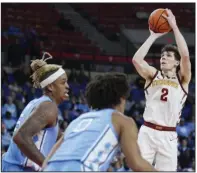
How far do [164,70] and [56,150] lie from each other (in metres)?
3.45

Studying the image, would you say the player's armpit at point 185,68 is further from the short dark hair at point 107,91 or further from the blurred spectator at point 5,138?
the blurred spectator at point 5,138

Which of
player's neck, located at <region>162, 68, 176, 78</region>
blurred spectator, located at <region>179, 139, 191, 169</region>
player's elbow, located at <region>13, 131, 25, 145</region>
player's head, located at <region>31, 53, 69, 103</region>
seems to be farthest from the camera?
blurred spectator, located at <region>179, 139, 191, 169</region>

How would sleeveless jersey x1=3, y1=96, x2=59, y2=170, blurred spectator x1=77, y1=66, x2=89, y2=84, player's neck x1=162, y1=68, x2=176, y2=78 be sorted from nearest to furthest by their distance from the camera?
sleeveless jersey x1=3, y1=96, x2=59, y2=170 < player's neck x1=162, y1=68, x2=176, y2=78 < blurred spectator x1=77, y1=66, x2=89, y2=84

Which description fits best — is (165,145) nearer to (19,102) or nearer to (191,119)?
(19,102)

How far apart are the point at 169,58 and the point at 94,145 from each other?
11.4ft

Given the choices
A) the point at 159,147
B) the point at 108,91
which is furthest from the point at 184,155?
the point at 108,91

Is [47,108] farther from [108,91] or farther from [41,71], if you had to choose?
[108,91]

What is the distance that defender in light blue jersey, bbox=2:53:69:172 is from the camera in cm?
554

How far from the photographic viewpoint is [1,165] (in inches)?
251

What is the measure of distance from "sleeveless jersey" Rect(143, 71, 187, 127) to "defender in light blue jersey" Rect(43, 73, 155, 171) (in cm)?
316

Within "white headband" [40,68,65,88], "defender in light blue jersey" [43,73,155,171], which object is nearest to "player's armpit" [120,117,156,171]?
"defender in light blue jersey" [43,73,155,171]

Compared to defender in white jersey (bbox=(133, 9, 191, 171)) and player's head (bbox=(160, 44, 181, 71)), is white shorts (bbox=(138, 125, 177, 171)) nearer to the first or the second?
defender in white jersey (bbox=(133, 9, 191, 171))

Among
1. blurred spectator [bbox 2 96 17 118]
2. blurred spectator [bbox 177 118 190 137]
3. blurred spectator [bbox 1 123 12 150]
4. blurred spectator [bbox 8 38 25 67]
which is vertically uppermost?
blurred spectator [bbox 8 38 25 67]

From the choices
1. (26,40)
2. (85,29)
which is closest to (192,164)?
(26,40)
